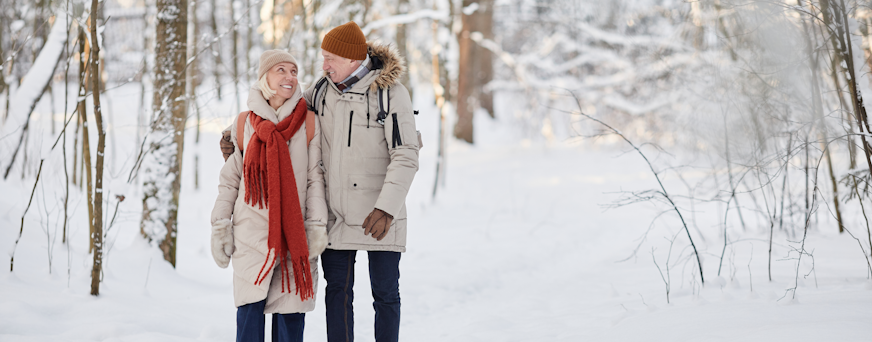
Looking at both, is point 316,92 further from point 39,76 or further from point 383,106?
point 39,76

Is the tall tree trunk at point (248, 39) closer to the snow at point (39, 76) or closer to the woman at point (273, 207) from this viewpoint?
the snow at point (39, 76)

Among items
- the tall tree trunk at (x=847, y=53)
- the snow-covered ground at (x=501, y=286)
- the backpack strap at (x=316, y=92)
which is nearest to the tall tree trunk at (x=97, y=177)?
the snow-covered ground at (x=501, y=286)

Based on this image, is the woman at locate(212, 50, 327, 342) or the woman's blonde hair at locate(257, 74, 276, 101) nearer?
the woman at locate(212, 50, 327, 342)

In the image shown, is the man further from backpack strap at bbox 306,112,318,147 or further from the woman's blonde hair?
the woman's blonde hair

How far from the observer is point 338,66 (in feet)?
7.78

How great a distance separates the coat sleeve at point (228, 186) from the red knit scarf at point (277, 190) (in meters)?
0.08

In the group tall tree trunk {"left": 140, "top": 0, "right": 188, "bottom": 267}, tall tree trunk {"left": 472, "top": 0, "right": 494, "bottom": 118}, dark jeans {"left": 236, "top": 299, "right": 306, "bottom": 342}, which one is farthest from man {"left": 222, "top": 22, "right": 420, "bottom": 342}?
→ tall tree trunk {"left": 472, "top": 0, "right": 494, "bottom": 118}

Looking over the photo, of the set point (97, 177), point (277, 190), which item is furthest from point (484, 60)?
point (277, 190)

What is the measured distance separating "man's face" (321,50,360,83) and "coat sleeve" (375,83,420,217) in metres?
0.19

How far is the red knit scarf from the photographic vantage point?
220 cm

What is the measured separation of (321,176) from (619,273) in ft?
8.78

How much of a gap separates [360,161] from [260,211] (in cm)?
43

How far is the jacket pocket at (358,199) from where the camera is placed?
2.31 m

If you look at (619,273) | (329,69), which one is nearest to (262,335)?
(329,69)
